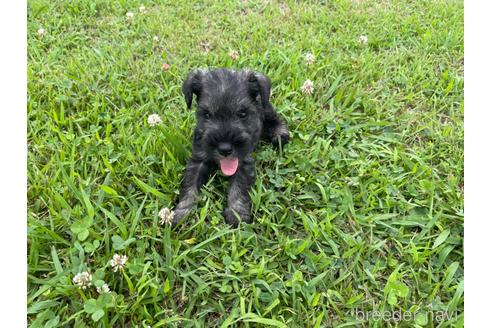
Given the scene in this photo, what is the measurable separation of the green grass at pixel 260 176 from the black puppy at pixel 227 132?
126 mm

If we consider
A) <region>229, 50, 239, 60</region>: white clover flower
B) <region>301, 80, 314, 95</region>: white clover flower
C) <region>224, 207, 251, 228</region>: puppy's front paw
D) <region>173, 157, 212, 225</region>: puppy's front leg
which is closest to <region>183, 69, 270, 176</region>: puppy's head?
<region>173, 157, 212, 225</region>: puppy's front leg

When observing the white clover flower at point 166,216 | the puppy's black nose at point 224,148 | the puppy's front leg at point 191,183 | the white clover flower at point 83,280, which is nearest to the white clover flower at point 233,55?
the puppy's front leg at point 191,183

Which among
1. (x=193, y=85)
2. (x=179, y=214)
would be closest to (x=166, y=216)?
(x=179, y=214)

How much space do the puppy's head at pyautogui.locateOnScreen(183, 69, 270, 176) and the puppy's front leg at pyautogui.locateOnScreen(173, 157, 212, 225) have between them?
0.53 feet

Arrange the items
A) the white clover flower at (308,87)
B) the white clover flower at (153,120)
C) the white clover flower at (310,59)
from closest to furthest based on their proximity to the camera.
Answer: the white clover flower at (153,120) → the white clover flower at (308,87) → the white clover flower at (310,59)

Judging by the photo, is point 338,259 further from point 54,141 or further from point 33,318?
point 54,141

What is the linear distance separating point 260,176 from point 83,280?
61.0 inches

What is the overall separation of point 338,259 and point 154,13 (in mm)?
4216

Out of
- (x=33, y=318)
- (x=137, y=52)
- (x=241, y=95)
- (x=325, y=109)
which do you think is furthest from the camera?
(x=137, y=52)

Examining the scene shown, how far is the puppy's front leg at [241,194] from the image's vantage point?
2794 millimetres

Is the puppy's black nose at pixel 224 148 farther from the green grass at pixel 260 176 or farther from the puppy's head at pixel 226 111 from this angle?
the green grass at pixel 260 176

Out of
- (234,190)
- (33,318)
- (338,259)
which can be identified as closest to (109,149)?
(234,190)

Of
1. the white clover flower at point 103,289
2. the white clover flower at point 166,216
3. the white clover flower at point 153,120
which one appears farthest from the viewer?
the white clover flower at point 153,120

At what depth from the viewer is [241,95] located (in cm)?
283
